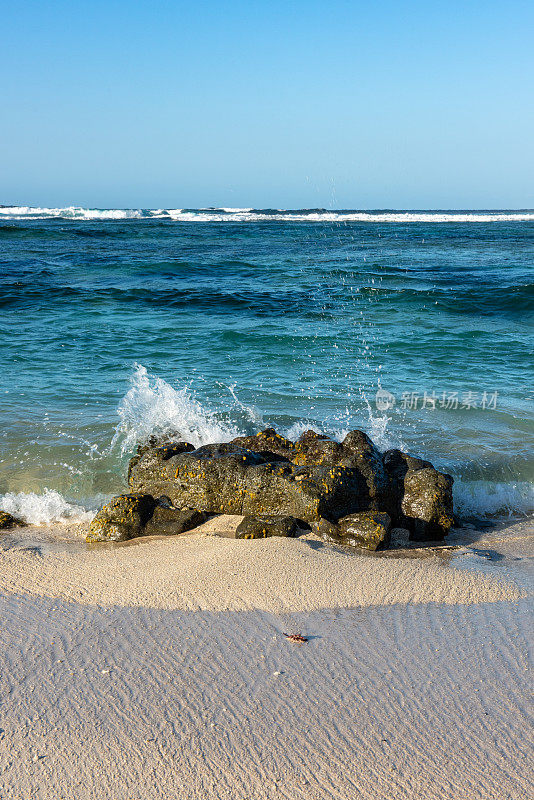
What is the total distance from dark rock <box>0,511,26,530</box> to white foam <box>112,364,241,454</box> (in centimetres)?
140

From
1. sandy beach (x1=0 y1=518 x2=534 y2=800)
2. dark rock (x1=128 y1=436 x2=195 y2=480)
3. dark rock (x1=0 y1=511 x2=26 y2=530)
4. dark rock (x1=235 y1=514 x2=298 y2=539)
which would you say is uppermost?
dark rock (x1=128 y1=436 x2=195 y2=480)

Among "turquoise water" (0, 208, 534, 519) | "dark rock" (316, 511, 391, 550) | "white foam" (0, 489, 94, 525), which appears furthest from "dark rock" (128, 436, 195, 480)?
"dark rock" (316, 511, 391, 550)

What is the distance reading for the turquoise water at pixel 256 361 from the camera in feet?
20.4

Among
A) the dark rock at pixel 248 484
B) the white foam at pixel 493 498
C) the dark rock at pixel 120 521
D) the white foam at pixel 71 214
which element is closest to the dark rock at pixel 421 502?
the dark rock at pixel 248 484

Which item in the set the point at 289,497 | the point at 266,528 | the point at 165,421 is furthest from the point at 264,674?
the point at 165,421

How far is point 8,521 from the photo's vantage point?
4984 millimetres

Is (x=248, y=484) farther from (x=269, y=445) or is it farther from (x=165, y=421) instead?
(x=165, y=421)

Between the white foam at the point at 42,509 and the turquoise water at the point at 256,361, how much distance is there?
0.9 inches

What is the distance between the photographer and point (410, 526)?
4773mm

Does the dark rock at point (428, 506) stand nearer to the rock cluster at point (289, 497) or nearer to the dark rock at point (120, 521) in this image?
the rock cluster at point (289, 497)

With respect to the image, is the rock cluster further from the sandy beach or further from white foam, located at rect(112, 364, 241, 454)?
white foam, located at rect(112, 364, 241, 454)

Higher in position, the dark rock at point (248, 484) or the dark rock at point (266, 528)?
the dark rock at point (248, 484)

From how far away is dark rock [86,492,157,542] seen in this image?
467 centimetres

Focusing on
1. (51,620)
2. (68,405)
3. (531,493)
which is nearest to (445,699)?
(51,620)
